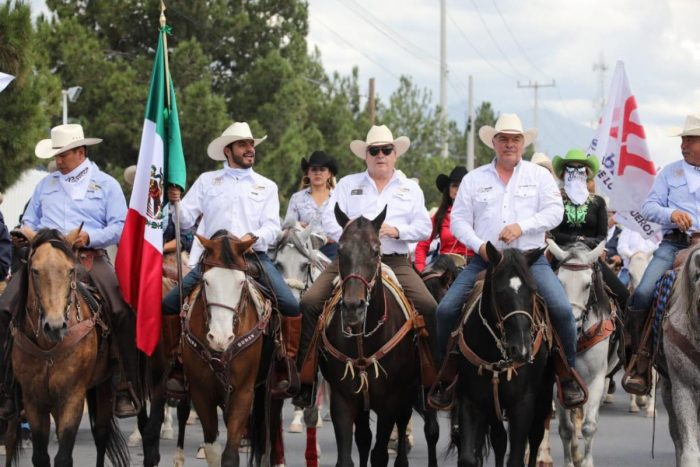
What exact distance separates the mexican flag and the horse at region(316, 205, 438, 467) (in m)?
1.52

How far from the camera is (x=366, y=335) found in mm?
11516

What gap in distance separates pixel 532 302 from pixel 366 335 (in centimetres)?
149

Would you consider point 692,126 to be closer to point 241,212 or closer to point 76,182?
point 241,212

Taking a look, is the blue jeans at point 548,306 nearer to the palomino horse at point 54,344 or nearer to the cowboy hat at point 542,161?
the palomino horse at point 54,344

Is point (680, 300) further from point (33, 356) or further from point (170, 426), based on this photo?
point (170, 426)

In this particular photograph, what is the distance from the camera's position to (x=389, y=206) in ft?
40.8

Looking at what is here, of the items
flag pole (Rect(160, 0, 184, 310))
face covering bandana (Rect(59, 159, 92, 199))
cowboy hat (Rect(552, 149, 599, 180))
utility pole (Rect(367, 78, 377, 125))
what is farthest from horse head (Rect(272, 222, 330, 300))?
utility pole (Rect(367, 78, 377, 125))

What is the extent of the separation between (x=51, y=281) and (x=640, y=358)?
533 cm

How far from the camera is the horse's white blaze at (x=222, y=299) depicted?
1102 cm

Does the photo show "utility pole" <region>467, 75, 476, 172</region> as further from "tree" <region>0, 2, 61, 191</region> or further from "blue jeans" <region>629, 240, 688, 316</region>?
"blue jeans" <region>629, 240, 688, 316</region>

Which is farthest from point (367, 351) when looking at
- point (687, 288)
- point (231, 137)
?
point (687, 288)

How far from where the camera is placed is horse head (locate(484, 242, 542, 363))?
10609 millimetres

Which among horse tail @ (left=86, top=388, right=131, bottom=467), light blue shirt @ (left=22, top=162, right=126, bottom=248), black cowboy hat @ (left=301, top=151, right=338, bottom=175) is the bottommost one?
horse tail @ (left=86, top=388, right=131, bottom=467)

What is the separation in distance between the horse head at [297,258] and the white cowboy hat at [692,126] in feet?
17.5
